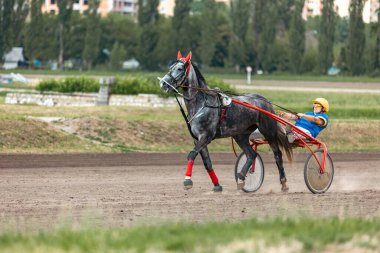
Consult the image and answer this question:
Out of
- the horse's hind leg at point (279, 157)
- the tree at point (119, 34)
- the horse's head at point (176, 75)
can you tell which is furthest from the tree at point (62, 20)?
the horse's head at point (176, 75)

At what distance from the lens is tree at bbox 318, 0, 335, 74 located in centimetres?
7775

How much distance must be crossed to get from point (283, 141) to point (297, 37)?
212ft

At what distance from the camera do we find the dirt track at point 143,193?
1249cm

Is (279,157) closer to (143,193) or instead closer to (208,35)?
(143,193)

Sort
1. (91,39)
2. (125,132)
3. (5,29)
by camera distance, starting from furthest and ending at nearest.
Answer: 1. (91,39)
2. (5,29)
3. (125,132)

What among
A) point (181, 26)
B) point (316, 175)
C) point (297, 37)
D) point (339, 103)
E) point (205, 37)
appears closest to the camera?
point (316, 175)

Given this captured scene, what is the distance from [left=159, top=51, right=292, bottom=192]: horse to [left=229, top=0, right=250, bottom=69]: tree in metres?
71.7

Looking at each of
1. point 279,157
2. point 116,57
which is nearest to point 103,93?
point 279,157

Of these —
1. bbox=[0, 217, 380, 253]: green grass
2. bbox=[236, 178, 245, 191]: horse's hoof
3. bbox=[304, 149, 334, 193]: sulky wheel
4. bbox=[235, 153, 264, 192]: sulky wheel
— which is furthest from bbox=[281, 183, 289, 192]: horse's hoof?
bbox=[0, 217, 380, 253]: green grass

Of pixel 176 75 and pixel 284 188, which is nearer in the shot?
pixel 176 75

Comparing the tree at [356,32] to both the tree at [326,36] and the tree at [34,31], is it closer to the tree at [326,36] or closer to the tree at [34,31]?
the tree at [326,36]

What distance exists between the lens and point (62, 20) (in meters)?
90.6

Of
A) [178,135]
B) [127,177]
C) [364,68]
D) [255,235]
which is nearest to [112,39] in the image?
[364,68]

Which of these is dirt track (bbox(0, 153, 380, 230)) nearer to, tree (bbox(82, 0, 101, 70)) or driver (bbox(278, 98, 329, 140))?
driver (bbox(278, 98, 329, 140))
